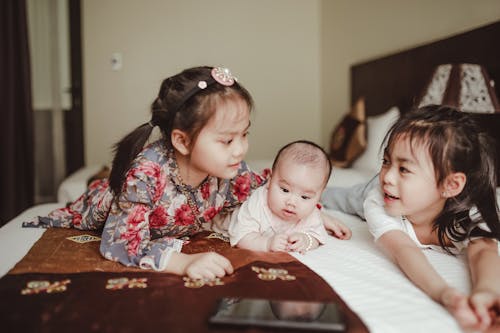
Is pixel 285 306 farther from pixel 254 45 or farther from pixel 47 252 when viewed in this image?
pixel 254 45

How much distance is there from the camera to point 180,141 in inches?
50.0

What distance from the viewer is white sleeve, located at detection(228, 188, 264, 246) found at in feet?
4.40

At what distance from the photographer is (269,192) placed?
1.41 m

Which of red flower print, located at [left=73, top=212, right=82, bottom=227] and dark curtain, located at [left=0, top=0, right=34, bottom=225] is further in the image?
dark curtain, located at [left=0, top=0, right=34, bottom=225]

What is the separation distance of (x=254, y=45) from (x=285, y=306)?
3.55m

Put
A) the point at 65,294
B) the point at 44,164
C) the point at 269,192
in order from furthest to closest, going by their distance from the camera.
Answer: the point at 44,164 → the point at 269,192 → the point at 65,294

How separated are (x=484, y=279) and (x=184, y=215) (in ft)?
2.70

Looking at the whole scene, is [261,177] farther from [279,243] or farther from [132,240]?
[132,240]

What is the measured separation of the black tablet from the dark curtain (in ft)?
8.30

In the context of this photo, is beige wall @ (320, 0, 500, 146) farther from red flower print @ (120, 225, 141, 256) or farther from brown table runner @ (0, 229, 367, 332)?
red flower print @ (120, 225, 141, 256)

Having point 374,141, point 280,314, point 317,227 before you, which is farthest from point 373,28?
point 280,314

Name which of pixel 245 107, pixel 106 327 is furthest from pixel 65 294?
pixel 245 107

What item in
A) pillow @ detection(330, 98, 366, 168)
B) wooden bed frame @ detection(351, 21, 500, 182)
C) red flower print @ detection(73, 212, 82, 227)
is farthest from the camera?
pillow @ detection(330, 98, 366, 168)

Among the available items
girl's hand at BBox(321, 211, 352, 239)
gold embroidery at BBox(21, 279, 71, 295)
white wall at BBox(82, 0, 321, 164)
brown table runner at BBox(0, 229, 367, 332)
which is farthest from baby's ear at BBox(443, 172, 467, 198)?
white wall at BBox(82, 0, 321, 164)
